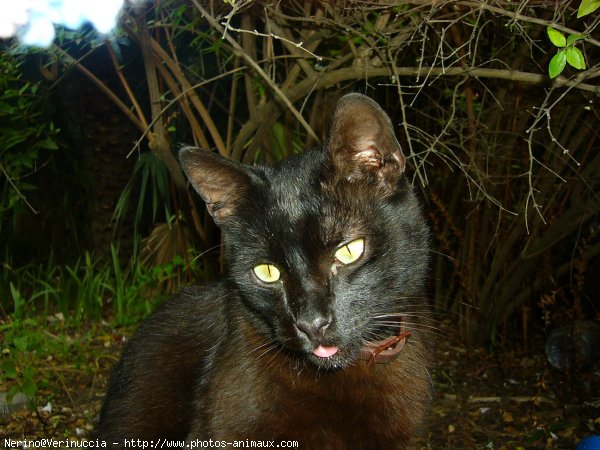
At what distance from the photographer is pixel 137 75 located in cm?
329

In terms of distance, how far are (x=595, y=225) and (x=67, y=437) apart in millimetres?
2538

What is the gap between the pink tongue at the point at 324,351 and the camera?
173cm

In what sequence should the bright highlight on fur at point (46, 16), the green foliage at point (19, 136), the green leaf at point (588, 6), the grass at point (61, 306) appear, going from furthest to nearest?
the grass at point (61, 306) < the green foliage at point (19, 136) < the bright highlight on fur at point (46, 16) < the green leaf at point (588, 6)

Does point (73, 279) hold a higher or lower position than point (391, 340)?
lower

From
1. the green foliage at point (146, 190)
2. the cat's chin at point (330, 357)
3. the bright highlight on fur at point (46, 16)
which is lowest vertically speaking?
the green foliage at point (146, 190)

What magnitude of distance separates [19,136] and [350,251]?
6.05 feet

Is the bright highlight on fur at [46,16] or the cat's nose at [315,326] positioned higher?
the bright highlight on fur at [46,16]

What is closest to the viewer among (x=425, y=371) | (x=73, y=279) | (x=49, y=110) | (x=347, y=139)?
(x=347, y=139)

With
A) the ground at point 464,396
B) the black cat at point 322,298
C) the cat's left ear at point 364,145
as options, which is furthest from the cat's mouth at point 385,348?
the ground at point 464,396

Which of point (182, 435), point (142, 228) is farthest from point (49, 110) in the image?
point (182, 435)

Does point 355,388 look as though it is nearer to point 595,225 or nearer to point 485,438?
point 485,438

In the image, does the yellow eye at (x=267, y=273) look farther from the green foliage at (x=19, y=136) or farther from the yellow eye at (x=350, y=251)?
the green foliage at (x=19, y=136)

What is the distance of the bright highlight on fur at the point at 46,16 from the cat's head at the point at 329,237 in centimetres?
109

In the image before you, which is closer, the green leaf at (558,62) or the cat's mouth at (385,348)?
the green leaf at (558,62)
